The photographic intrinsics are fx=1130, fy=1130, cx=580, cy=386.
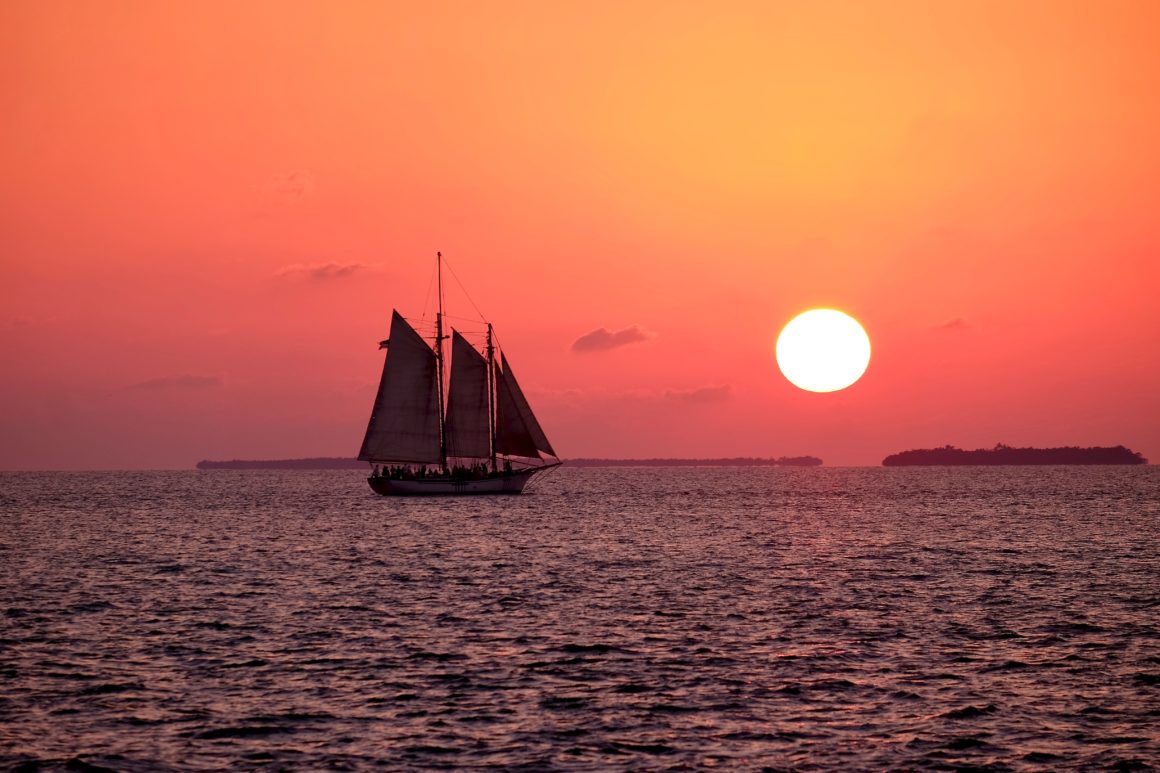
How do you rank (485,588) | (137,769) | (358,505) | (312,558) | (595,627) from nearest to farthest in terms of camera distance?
(137,769) < (595,627) < (485,588) < (312,558) < (358,505)

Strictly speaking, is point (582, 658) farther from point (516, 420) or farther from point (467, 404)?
point (467, 404)

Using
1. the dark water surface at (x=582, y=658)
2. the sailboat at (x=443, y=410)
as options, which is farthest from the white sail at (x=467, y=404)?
the dark water surface at (x=582, y=658)

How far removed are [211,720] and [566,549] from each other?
162ft

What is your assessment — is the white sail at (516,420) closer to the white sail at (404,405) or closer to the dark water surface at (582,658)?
the white sail at (404,405)

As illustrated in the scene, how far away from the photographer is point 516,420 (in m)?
128

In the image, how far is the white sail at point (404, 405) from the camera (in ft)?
413

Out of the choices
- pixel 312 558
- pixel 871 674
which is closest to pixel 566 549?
pixel 312 558

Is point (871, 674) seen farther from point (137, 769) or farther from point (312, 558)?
→ point (312, 558)

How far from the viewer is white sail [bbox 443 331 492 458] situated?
128125 mm

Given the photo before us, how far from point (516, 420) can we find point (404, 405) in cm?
1274

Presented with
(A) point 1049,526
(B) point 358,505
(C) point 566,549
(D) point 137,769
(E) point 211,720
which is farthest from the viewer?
(B) point 358,505

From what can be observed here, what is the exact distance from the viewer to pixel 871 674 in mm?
31312

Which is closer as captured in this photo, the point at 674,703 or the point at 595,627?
the point at 674,703

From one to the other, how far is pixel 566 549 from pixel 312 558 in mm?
16483
